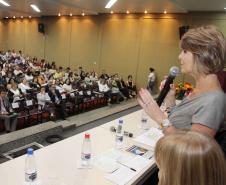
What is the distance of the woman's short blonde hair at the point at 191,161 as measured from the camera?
879 mm

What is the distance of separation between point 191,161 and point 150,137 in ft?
6.87

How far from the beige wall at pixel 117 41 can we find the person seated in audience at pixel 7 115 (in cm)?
834

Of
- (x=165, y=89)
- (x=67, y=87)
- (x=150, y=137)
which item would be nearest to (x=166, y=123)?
(x=165, y=89)

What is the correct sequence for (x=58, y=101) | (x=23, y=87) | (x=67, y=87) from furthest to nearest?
1. (x=67, y=87)
2. (x=23, y=87)
3. (x=58, y=101)

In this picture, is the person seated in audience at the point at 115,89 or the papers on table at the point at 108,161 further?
the person seated in audience at the point at 115,89

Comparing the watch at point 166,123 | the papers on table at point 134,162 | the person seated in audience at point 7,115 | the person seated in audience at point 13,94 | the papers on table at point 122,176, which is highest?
the watch at point 166,123

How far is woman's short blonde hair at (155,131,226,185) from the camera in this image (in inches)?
34.6

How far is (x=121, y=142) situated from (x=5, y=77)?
8908mm

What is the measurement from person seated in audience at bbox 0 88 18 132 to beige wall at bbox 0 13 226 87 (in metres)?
8.34

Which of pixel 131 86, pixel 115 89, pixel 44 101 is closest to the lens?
pixel 44 101

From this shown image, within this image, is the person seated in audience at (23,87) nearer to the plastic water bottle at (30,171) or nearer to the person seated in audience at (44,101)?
the person seated in audience at (44,101)

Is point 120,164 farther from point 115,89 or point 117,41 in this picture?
point 117,41

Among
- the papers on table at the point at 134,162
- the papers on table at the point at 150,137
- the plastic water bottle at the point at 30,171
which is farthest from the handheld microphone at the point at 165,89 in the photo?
the plastic water bottle at the point at 30,171

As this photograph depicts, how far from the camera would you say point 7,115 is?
6.45 meters
